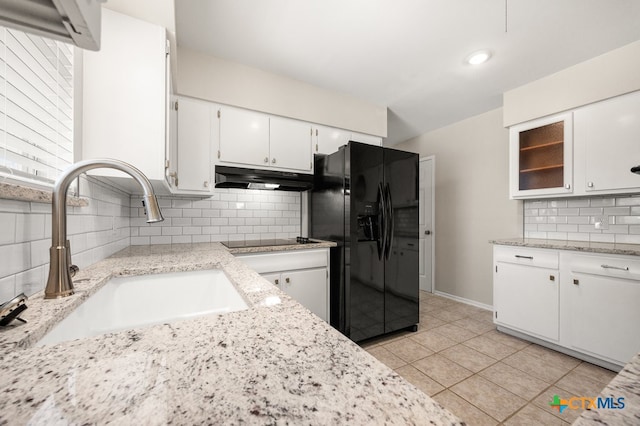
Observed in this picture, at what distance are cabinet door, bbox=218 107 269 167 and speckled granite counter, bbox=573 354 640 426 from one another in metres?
2.37

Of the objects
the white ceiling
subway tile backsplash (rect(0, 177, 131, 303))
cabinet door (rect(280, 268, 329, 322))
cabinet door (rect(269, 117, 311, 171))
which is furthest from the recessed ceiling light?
subway tile backsplash (rect(0, 177, 131, 303))

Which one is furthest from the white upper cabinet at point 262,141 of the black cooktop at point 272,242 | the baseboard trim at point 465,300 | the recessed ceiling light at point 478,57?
the baseboard trim at point 465,300

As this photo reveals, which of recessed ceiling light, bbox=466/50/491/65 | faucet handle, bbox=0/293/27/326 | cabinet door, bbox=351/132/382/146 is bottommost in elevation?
faucet handle, bbox=0/293/27/326

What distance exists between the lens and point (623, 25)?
70.7 inches

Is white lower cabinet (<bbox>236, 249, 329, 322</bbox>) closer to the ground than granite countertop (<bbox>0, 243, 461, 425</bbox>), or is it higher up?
closer to the ground

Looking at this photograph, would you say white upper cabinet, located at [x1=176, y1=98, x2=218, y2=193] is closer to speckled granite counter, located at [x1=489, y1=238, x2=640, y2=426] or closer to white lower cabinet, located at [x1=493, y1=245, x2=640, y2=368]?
speckled granite counter, located at [x1=489, y1=238, x2=640, y2=426]

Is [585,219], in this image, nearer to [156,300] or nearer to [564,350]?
[564,350]

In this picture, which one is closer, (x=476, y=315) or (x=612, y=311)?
(x=612, y=311)

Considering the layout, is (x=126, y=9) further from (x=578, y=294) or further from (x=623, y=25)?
(x=578, y=294)

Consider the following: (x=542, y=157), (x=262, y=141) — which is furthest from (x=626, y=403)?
A: (x=542, y=157)

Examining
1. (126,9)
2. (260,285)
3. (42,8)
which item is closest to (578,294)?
(260,285)

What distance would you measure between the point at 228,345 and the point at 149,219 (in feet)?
1.75

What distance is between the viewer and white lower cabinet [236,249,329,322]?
212 cm

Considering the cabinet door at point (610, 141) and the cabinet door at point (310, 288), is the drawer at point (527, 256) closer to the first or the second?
the cabinet door at point (610, 141)
